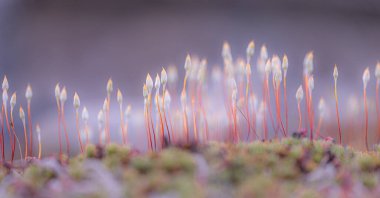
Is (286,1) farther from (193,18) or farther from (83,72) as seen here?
(83,72)

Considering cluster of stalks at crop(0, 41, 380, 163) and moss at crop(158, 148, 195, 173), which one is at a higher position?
cluster of stalks at crop(0, 41, 380, 163)

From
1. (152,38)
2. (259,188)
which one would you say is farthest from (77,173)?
(152,38)

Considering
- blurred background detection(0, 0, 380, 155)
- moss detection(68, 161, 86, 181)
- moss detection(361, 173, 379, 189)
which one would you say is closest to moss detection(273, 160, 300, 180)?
moss detection(361, 173, 379, 189)

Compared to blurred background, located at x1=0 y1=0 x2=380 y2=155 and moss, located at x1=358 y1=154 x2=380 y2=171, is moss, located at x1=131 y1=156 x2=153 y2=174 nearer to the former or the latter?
moss, located at x1=358 y1=154 x2=380 y2=171

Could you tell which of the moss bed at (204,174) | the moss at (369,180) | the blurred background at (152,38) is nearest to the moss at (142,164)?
the moss bed at (204,174)

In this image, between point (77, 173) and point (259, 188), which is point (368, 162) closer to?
point (259, 188)

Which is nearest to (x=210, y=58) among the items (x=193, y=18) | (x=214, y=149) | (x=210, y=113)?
(x=193, y=18)

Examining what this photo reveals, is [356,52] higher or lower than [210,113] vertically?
higher
